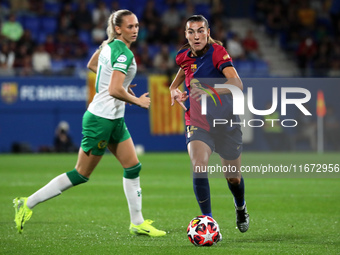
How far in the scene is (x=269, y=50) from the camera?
2766cm

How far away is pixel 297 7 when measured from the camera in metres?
28.3

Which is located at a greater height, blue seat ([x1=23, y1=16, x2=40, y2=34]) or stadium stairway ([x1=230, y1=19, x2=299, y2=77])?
blue seat ([x1=23, y1=16, x2=40, y2=34])

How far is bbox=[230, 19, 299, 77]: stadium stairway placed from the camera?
87.1 ft

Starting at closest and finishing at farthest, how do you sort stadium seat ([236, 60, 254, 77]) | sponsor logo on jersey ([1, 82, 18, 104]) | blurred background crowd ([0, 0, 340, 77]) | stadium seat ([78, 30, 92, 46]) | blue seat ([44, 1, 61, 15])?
sponsor logo on jersey ([1, 82, 18, 104]), blurred background crowd ([0, 0, 340, 77]), stadium seat ([236, 60, 254, 77]), stadium seat ([78, 30, 92, 46]), blue seat ([44, 1, 61, 15])

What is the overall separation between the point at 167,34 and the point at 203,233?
62.7ft

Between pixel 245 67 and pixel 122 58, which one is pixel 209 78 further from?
pixel 245 67

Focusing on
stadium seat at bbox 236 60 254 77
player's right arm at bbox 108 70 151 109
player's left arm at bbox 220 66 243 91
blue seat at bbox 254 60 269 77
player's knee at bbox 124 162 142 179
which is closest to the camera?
player's left arm at bbox 220 66 243 91

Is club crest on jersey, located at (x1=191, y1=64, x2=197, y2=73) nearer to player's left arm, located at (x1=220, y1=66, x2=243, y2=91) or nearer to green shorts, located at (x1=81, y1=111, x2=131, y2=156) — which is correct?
player's left arm, located at (x1=220, y1=66, x2=243, y2=91)

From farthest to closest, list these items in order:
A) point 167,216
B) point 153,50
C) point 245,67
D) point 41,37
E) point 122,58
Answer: point 153,50
point 245,67
point 41,37
point 167,216
point 122,58

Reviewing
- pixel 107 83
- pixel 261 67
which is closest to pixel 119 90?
pixel 107 83

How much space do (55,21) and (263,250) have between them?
19499mm

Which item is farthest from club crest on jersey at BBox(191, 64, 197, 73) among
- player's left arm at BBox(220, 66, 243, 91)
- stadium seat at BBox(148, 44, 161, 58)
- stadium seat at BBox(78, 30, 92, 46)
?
stadium seat at BBox(148, 44, 161, 58)

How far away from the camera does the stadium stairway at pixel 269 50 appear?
87.1 feet

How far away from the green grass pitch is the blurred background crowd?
25.2 ft
